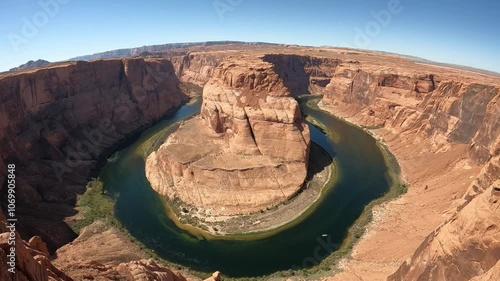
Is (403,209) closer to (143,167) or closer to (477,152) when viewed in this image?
(477,152)

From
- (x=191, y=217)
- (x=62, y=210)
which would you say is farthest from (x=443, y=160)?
(x=62, y=210)

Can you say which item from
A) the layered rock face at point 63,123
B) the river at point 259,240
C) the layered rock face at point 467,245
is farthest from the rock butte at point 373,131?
the river at point 259,240

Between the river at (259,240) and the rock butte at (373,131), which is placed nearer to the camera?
the rock butte at (373,131)

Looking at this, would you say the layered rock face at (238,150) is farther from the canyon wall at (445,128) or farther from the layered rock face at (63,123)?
the canyon wall at (445,128)

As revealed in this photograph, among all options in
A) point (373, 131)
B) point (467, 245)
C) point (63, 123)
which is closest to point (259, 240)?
point (467, 245)

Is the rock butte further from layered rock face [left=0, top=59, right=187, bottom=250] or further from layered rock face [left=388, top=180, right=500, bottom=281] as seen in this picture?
layered rock face [left=0, top=59, right=187, bottom=250]
